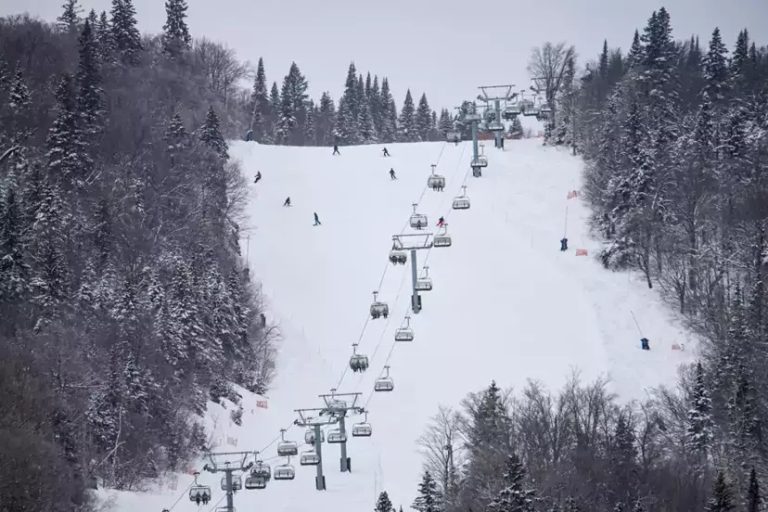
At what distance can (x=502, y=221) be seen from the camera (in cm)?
7444

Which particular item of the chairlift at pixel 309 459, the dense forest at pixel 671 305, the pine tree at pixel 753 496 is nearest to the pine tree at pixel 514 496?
the dense forest at pixel 671 305

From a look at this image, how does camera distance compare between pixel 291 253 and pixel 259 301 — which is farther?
pixel 291 253

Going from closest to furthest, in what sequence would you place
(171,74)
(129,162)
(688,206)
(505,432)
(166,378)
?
(505,432)
(166,378)
(688,206)
(129,162)
(171,74)

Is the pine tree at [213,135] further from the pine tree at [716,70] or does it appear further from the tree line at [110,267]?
the pine tree at [716,70]

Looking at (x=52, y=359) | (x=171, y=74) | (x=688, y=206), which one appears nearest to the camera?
(x=52, y=359)

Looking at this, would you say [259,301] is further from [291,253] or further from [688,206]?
[688,206]

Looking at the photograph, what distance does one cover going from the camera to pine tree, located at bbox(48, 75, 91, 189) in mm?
66812

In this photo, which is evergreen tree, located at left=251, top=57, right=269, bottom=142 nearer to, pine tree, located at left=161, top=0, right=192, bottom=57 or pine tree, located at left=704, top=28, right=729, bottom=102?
pine tree, located at left=161, top=0, right=192, bottom=57

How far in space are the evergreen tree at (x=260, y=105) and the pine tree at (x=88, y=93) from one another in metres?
39.9

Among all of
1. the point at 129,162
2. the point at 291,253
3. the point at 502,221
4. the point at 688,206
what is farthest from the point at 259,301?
the point at 688,206

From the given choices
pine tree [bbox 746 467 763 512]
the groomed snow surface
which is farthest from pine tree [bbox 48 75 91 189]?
pine tree [bbox 746 467 763 512]

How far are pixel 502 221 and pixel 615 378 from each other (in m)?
19.7

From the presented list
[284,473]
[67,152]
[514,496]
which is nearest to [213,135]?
[67,152]

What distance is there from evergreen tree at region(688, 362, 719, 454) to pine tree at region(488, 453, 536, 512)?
53.2 ft
